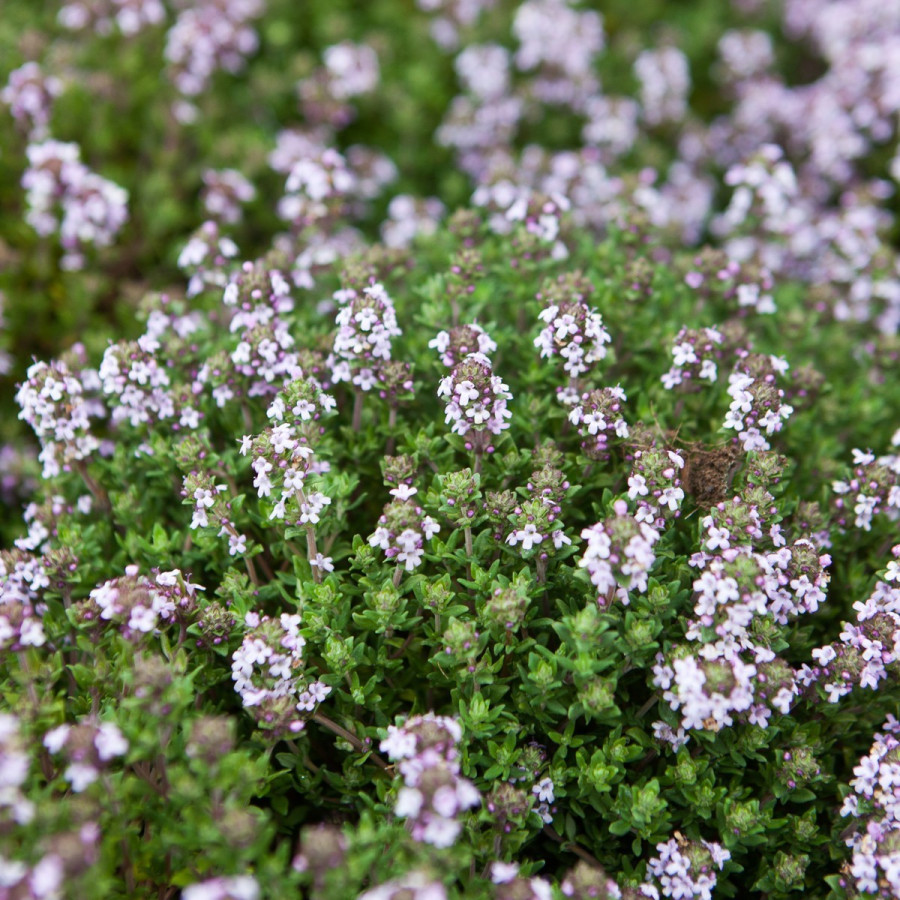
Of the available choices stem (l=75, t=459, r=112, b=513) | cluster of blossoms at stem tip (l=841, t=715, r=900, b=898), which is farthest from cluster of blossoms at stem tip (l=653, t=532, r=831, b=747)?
stem (l=75, t=459, r=112, b=513)

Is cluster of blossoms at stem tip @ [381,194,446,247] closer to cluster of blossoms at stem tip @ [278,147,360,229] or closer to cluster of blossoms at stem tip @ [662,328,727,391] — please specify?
cluster of blossoms at stem tip @ [278,147,360,229]

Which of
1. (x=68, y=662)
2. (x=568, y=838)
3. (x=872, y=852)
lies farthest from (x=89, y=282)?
(x=872, y=852)

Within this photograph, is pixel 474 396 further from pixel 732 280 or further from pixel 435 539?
pixel 732 280

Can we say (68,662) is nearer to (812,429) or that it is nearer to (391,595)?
(391,595)

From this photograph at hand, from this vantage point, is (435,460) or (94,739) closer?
(94,739)

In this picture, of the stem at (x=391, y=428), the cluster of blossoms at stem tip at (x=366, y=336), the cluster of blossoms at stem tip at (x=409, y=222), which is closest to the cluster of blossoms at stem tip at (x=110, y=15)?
the cluster of blossoms at stem tip at (x=409, y=222)

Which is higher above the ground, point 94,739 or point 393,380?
point 393,380

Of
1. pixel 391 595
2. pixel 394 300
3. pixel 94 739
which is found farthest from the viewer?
pixel 394 300

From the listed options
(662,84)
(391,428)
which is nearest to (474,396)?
(391,428)
